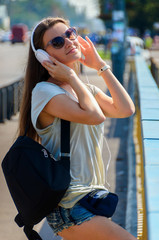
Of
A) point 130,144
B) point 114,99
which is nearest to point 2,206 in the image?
point 114,99

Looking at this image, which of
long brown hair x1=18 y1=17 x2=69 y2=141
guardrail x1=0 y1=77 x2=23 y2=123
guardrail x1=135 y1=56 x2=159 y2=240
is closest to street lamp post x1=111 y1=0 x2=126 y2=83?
guardrail x1=0 y1=77 x2=23 y2=123

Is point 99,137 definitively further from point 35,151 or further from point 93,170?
point 35,151

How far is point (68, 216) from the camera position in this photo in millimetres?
2527

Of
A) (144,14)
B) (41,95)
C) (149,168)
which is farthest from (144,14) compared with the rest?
(41,95)

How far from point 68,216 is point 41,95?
621mm

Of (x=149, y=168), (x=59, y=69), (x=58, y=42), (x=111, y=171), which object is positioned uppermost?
(x=58, y=42)

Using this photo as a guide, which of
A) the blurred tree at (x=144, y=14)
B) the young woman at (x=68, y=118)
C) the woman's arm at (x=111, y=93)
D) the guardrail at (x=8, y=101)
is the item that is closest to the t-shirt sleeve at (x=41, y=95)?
the young woman at (x=68, y=118)

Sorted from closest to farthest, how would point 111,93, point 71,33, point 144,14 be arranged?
point 71,33 → point 111,93 → point 144,14

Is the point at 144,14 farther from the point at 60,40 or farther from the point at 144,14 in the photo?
the point at 60,40

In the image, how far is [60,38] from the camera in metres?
2.65

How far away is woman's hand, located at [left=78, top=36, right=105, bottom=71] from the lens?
3016 mm

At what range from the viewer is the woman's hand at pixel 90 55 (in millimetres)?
3016

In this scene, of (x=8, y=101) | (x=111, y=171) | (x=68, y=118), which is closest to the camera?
Result: (x=68, y=118)

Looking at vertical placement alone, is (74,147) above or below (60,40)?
below
